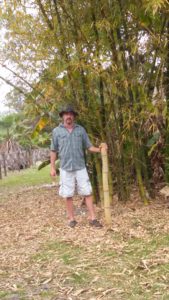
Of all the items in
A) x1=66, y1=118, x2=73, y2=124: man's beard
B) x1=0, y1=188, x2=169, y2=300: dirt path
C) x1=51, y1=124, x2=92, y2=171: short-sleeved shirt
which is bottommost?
x1=0, y1=188, x2=169, y2=300: dirt path

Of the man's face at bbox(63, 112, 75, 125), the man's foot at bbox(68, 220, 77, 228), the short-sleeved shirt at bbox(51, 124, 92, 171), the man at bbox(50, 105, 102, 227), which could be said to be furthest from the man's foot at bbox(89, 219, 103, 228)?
the man's face at bbox(63, 112, 75, 125)

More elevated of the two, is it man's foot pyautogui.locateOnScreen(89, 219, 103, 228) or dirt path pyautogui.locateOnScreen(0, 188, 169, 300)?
man's foot pyautogui.locateOnScreen(89, 219, 103, 228)

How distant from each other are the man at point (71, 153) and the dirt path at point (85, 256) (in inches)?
14.0

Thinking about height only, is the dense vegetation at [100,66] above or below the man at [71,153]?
above

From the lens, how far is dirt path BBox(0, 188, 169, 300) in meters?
2.82

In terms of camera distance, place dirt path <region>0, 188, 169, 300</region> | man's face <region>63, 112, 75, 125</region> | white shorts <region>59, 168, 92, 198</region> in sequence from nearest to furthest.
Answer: dirt path <region>0, 188, 169, 300</region>
man's face <region>63, 112, 75, 125</region>
white shorts <region>59, 168, 92, 198</region>

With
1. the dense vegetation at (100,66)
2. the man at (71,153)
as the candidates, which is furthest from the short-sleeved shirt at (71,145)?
the dense vegetation at (100,66)

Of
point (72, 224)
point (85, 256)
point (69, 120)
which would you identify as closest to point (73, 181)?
point (72, 224)

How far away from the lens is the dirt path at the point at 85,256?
2824 millimetres

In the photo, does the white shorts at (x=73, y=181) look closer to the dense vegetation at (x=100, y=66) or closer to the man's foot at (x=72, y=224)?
the man's foot at (x=72, y=224)

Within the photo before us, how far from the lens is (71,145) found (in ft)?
14.4

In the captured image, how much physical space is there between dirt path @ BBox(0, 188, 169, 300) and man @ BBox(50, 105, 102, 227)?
1.16 feet

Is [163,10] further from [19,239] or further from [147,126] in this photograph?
[19,239]

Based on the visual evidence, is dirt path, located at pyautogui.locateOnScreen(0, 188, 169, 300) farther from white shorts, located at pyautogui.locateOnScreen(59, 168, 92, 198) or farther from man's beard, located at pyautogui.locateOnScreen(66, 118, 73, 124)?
man's beard, located at pyautogui.locateOnScreen(66, 118, 73, 124)
